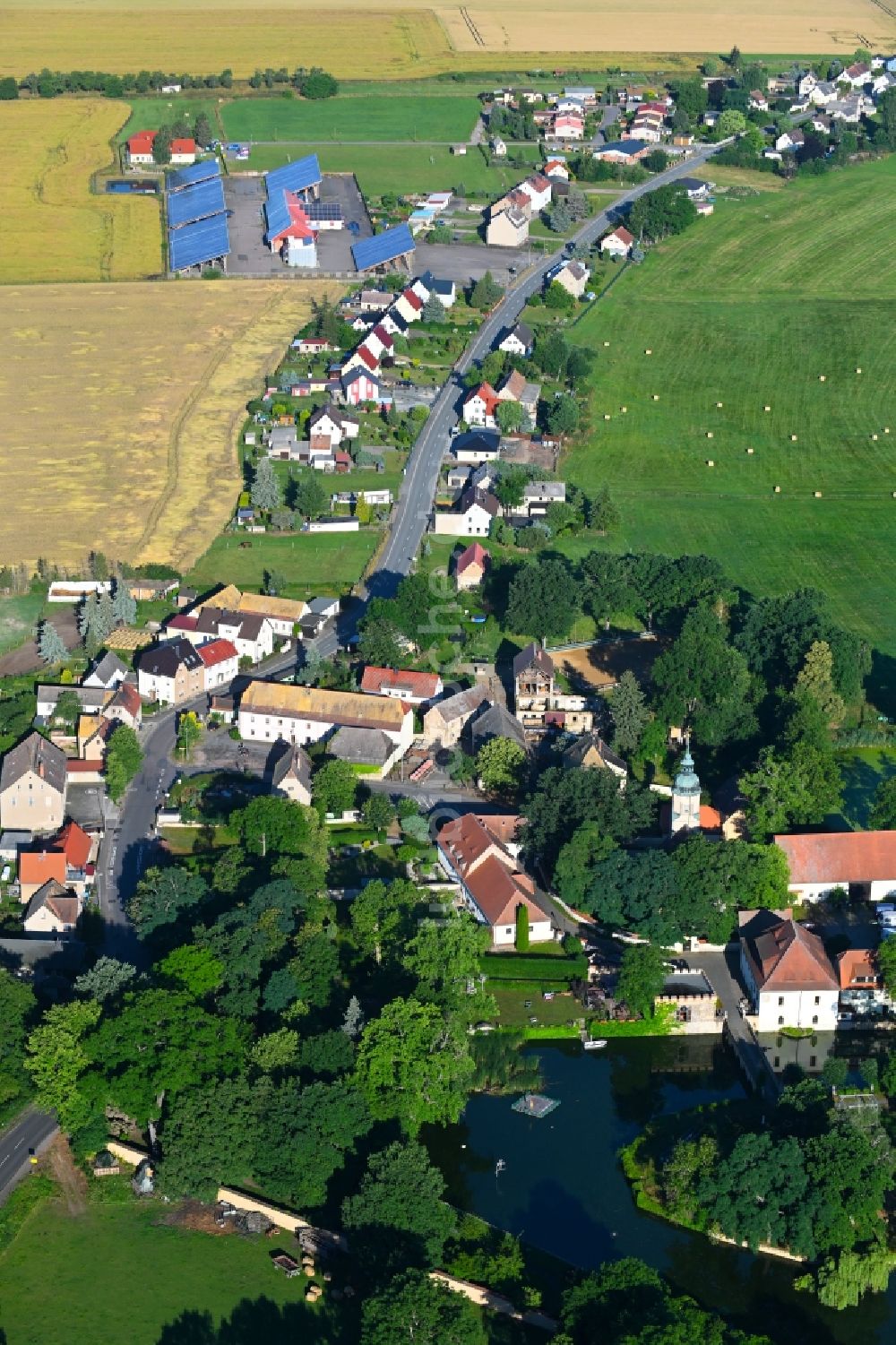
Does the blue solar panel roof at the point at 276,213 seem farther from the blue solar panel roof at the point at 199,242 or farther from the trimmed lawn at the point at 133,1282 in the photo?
the trimmed lawn at the point at 133,1282

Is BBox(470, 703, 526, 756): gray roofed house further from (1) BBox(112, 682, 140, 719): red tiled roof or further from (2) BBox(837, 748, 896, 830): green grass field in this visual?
(1) BBox(112, 682, 140, 719): red tiled roof

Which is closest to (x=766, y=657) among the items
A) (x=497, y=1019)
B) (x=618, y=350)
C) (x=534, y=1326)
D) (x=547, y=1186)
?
(x=497, y=1019)

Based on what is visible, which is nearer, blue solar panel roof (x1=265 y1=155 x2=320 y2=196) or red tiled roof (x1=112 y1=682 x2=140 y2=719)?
red tiled roof (x1=112 y1=682 x2=140 y2=719)

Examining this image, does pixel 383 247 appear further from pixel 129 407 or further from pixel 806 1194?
pixel 806 1194

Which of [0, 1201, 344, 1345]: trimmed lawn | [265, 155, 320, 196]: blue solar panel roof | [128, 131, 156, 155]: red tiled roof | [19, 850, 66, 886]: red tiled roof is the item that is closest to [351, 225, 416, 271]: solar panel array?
[265, 155, 320, 196]: blue solar panel roof

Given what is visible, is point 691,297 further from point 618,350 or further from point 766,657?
point 766,657

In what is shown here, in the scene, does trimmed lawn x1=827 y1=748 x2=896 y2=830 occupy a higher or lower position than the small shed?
lower
